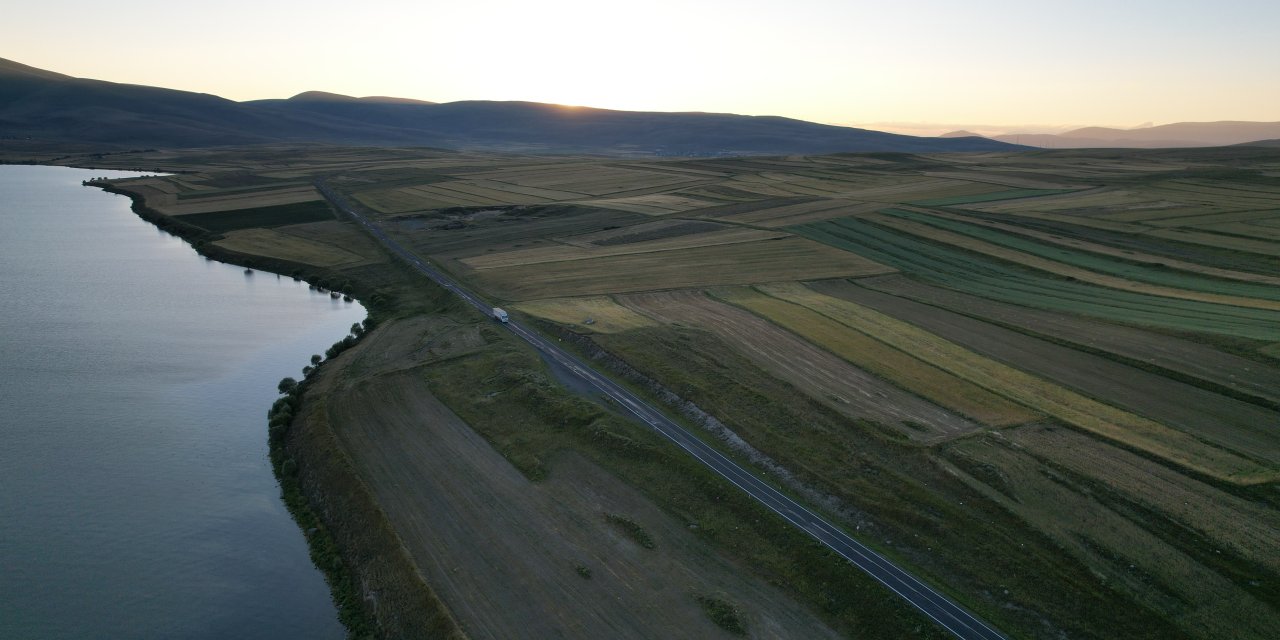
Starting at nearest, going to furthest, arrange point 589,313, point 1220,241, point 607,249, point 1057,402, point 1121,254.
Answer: point 1057,402 → point 589,313 → point 1121,254 → point 1220,241 → point 607,249

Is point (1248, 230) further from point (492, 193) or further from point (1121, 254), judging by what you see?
point (492, 193)

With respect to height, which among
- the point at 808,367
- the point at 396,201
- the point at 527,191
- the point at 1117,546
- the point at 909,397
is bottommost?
the point at 1117,546

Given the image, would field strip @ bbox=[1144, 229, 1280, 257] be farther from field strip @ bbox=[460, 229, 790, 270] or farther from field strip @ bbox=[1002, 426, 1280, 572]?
field strip @ bbox=[1002, 426, 1280, 572]

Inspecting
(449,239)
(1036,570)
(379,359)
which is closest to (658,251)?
(449,239)

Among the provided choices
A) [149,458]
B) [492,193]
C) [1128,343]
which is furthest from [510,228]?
[1128,343]

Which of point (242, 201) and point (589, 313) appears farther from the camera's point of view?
point (242, 201)

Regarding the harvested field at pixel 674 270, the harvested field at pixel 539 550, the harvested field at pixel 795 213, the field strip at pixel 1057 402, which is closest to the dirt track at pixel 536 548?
the harvested field at pixel 539 550

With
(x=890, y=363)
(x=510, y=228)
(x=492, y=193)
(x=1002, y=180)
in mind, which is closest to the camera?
(x=890, y=363)

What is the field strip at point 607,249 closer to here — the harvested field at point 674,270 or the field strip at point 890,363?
the harvested field at point 674,270
